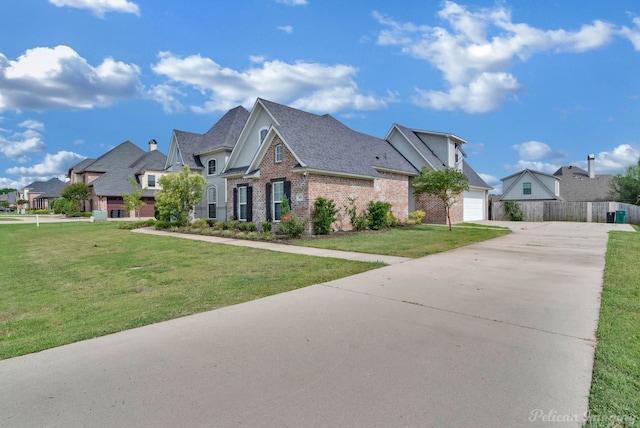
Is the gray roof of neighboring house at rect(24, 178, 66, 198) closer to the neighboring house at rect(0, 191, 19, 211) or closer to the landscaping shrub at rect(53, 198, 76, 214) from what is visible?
the neighboring house at rect(0, 191, 19, 211)

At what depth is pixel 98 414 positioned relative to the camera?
261 cm

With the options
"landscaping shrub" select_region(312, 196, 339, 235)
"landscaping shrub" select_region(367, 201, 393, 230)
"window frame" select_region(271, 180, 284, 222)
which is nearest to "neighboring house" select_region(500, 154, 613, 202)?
"landscaping shrub" select_region(367, 201, 393, 230)

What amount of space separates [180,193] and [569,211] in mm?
30148

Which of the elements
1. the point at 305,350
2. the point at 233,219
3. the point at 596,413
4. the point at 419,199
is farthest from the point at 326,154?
the point at 596,413

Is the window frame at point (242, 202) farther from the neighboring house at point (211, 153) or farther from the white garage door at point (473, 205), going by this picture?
the white garage door at point (473, 205)

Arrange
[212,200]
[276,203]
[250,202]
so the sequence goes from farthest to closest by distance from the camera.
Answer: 1. [212,200]
2. [250,202]
3. [276,203]

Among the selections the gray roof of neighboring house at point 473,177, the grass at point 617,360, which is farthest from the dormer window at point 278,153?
the gray roof of neighboring house at point 473,177

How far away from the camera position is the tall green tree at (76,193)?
4066 cm

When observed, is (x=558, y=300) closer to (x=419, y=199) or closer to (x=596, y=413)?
(x=596, y=413)

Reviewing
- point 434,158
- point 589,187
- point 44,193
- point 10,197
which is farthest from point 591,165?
point 10,197

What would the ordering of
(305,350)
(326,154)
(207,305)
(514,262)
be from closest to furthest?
(305,350) < (207,305) < (514,262) < (326,154)

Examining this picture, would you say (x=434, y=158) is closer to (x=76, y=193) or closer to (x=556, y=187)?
(x=556, y=187)

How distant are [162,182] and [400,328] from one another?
1989 centimetres

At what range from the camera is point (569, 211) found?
92.8 ft
